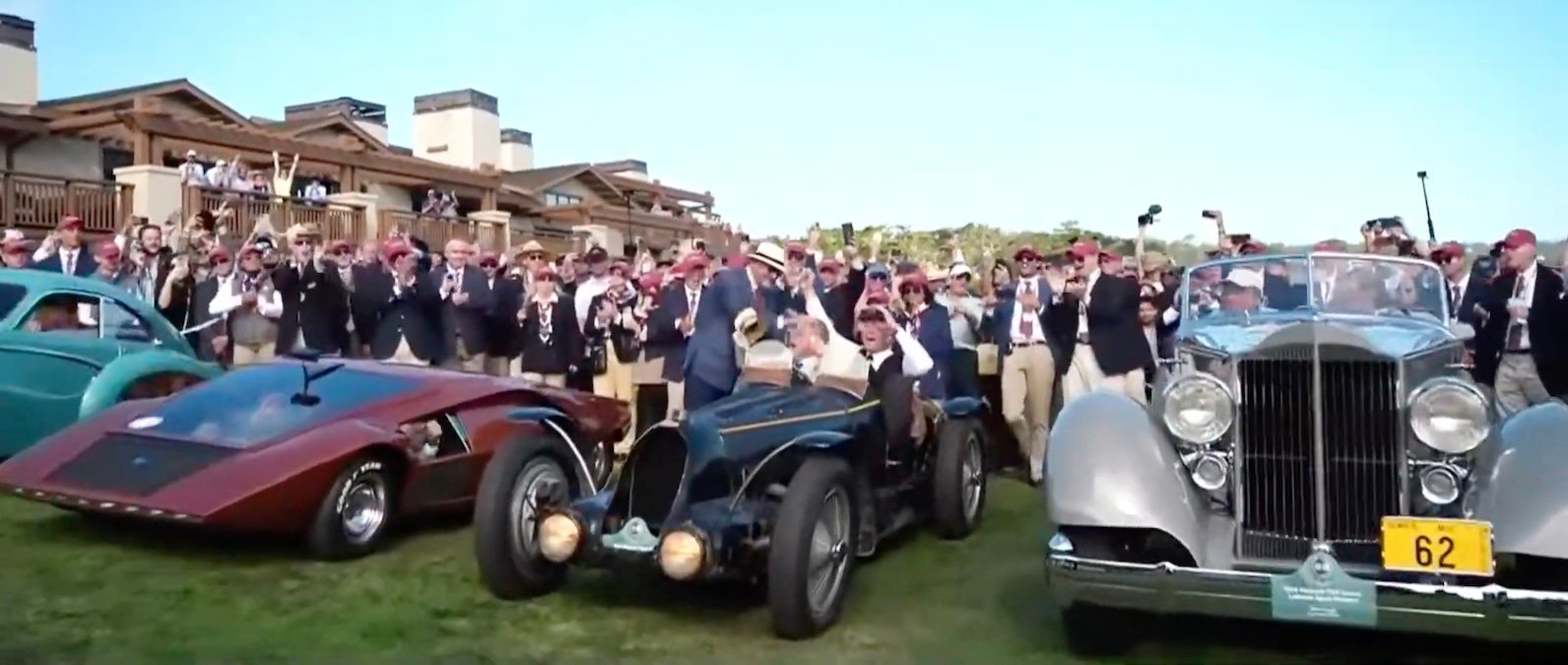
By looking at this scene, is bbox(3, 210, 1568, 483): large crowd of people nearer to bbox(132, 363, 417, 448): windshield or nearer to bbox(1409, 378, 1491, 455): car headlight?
bbox(132, 363, 417, 448): windshield

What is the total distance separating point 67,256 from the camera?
1103 cm

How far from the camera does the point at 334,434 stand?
6.74 meters

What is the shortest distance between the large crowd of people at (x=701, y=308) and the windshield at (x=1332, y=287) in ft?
6.07

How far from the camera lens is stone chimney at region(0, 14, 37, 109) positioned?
862 inches

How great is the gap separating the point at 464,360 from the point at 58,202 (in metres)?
10.5

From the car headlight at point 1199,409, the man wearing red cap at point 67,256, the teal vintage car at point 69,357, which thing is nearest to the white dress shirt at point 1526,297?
the car headlight at point 1199,409

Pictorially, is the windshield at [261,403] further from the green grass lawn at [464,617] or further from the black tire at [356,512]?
the green grass lawn at [464,617]

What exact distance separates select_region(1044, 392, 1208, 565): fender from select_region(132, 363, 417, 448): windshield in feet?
13.0

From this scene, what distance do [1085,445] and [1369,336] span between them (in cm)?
128

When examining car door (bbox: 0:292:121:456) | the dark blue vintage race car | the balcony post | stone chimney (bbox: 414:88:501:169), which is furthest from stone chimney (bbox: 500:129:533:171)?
the dark blue vintage race car

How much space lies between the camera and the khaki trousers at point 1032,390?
9.80 meters

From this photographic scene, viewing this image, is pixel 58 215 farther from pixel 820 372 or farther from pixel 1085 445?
pixel 1085 445

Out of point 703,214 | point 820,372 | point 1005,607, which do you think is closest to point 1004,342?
point 820,372

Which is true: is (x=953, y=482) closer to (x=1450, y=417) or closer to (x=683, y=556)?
(x=683, y=556)
